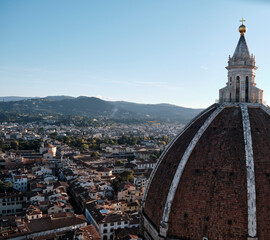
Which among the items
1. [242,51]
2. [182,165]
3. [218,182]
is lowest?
[218,182]

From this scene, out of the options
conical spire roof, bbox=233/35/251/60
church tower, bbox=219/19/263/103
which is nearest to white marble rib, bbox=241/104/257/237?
church tower, bbox=219/19/263/103

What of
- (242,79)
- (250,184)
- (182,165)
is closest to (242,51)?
(242,79)

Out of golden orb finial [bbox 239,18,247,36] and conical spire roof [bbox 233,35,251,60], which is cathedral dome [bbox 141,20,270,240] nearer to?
conical spire roof [bbox 233,35,251,60]

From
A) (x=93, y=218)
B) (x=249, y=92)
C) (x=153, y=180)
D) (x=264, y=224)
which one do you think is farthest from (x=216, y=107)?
(x=93, y=218)

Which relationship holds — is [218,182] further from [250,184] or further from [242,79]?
[242,79]

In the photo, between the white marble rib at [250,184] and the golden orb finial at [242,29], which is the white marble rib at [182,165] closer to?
the white marble rib at [250,184]

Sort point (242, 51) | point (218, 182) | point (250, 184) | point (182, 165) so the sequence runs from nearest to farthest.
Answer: point (250, 184)
point (218, 182)
point (182, 165)
point (242, 51)

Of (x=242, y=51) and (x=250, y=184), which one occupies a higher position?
(x=242, y=51)

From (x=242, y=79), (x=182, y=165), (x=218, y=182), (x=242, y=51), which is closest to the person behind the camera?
(x=218, y=182)
